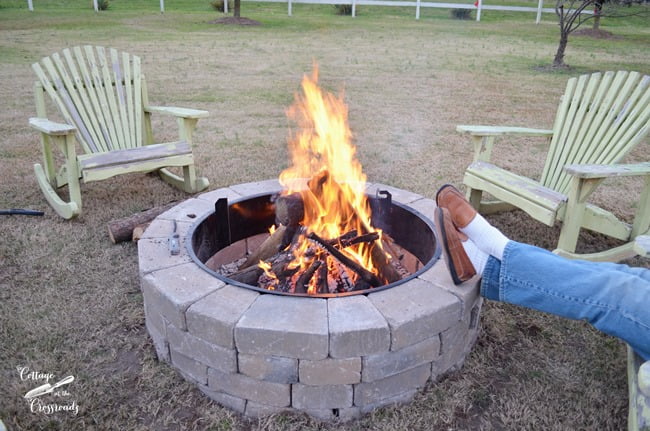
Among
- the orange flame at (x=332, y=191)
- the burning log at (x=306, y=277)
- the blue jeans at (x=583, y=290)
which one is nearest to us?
the blue jeans at (x=583, y=290)

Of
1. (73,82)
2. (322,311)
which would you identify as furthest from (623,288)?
(73,82)

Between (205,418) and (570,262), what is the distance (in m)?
1.51

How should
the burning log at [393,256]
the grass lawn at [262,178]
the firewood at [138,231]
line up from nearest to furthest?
1. the grass lawn at [262,178]
2. the burning log at [393,256]
3. the firewood at [138,231]

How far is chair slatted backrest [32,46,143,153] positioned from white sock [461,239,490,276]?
2926 millimetres

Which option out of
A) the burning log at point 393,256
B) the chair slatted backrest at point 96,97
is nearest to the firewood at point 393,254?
the burning log at point 393,256

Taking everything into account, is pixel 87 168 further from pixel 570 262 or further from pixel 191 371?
pixel 570 262

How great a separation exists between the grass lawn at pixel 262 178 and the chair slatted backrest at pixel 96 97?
1.38 ft

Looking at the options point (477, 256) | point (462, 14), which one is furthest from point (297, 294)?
point (462, 14)

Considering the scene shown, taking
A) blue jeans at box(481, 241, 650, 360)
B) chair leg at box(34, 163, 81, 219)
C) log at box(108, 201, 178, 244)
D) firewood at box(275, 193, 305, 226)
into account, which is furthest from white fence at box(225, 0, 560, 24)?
blue jeans at box(481, 241, 650, 360)

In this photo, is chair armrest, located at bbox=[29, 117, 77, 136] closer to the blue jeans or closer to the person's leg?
the person's leg

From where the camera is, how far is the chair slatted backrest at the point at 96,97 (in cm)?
388

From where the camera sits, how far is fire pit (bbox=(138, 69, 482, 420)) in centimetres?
186

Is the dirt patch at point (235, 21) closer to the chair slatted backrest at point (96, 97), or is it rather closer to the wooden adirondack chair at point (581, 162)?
the chair slatted backrest at point (96, 97)

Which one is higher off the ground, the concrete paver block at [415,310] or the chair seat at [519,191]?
the chair seat at [519,191]
